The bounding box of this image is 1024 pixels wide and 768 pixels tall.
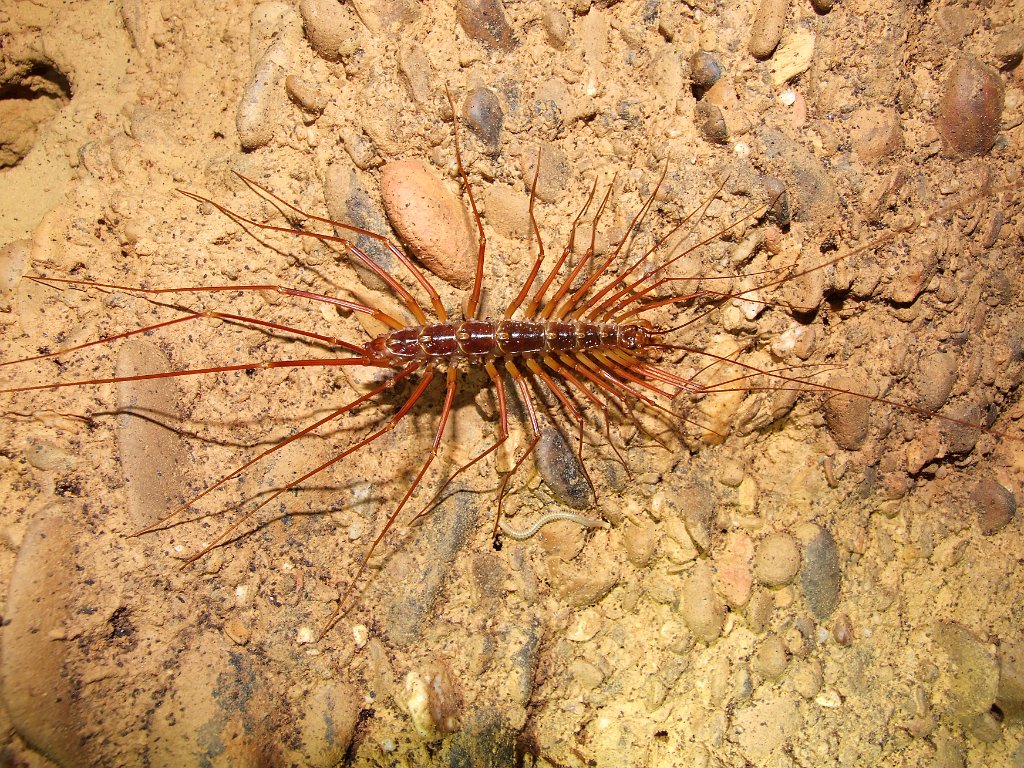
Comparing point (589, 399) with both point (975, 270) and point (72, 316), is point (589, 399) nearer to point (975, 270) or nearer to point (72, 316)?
point (975, 270)

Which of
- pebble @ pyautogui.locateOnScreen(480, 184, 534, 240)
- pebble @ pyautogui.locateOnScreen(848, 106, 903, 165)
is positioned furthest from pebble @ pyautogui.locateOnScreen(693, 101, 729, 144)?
pebble @ pyautogui.locateOnScreen(480, 184, 534, 240)

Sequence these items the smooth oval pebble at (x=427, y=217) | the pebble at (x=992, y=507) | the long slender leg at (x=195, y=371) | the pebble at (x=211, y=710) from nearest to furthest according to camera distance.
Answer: the pebble at (x=211, y=710)
the long slender leg at (x=195, y=371)
the smooth oval pebble at (x=427, y=217)
the pebble at (x=992, y=507)

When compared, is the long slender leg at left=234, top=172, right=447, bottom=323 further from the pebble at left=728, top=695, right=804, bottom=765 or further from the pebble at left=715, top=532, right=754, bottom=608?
the pebble at left=728, top=695, right=804, bottom=765

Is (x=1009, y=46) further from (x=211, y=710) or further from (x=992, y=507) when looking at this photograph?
(x=211, y=710)

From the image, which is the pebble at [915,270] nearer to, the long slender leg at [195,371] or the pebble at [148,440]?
the long slender leg at [195,371]

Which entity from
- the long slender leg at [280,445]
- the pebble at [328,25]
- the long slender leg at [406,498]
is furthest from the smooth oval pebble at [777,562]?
the pebble at [328,25]

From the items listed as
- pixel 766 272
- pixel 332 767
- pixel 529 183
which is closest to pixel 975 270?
pixel 766 272

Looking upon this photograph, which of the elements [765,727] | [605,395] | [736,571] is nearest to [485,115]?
[605,395]
